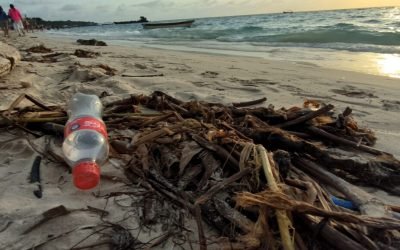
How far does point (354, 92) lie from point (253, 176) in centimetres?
377

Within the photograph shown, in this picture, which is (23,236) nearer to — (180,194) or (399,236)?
(180,194)

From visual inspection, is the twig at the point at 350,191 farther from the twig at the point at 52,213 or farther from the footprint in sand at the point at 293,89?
the footprint in sand at the point at 293,89

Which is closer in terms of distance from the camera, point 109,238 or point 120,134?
point 109,238

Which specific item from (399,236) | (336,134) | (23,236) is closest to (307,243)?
(399,236)

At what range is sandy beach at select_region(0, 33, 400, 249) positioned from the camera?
68.0 inches

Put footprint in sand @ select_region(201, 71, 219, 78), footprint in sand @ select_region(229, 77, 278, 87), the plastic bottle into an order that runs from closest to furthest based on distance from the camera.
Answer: the plastic bottle, footprint in sand @ select_region(229, 77, 278, 87), footprint in sand @ select_region(201, 71, 219, 78)

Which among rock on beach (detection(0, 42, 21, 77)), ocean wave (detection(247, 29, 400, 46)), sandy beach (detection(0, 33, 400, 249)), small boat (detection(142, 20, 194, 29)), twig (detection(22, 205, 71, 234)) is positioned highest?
rock on beach (detection(0, 42, 21, 77))

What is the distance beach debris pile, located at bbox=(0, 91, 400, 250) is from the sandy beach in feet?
0.37

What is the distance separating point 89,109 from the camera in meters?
2.64

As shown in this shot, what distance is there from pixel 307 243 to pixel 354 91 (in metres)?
4.09

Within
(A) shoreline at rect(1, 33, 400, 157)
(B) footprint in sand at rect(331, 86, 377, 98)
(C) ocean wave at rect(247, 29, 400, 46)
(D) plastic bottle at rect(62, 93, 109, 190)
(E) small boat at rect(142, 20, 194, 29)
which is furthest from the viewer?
(E) small boat at rect(142, 20, 194, 29)

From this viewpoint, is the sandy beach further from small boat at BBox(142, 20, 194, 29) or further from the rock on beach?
small boat at BBox(142, 20, 194, 29)

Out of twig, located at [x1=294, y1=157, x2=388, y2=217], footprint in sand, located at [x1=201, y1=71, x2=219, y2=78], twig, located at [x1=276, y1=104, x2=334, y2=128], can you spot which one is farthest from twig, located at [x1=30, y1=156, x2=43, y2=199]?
footprint in sand, located at [x1=201, y1=71, x2=219, y2=78]

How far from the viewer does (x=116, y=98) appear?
4016mm
